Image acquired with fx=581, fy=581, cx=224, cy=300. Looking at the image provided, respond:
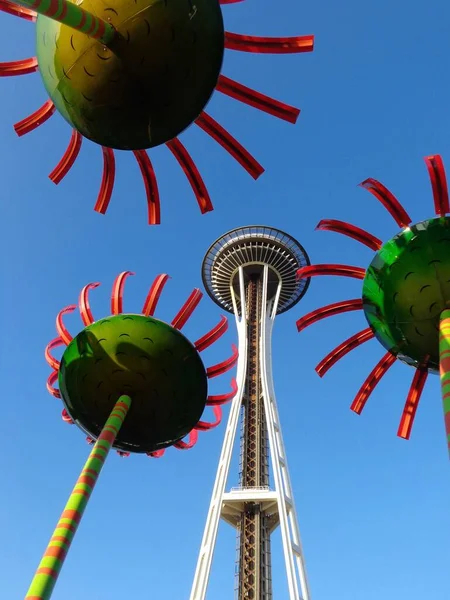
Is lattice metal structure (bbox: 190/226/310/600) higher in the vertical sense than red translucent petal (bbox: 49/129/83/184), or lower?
higher

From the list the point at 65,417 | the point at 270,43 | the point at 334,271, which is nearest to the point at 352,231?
the point at 334,271

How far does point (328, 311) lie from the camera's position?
18.0 feet

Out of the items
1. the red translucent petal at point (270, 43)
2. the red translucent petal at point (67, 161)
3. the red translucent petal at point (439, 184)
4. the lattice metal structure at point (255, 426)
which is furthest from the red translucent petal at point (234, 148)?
the lattice metal structure at point (255, 426)

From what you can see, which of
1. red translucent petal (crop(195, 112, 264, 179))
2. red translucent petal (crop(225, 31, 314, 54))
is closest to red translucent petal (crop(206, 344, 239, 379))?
red translucent petal (crop(195, 112, 264, 179))

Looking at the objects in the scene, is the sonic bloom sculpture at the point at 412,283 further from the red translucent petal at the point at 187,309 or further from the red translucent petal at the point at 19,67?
the red translucent petal at the point at 19,67

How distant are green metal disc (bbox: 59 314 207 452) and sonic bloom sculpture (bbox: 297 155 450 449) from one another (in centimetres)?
170

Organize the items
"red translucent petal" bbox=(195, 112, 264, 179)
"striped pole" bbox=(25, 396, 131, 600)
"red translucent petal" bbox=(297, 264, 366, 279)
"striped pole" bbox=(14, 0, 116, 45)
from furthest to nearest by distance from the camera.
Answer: "red translucent petal" bbox=(297, 264, 366, 279) < "red translucent petal" bbox=(195, 112, 264, 179) < "striped pole" bbox=(25, 396, 131, 600) < "striped pole" bbox=(14, 0, 116, 45)

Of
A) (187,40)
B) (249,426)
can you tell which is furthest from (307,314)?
(249,426)

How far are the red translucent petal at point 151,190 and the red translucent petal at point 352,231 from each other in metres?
1.45

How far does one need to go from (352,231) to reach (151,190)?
5.91 feet

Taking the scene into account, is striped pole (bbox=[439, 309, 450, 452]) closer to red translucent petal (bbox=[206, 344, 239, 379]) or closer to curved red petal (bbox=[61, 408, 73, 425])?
red translucent petal (bbox=[206, 344, 239, 379])

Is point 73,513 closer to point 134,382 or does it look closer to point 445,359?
point 134,382

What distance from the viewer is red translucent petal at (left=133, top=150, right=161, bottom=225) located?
4988 mm

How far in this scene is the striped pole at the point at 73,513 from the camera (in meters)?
3.40
